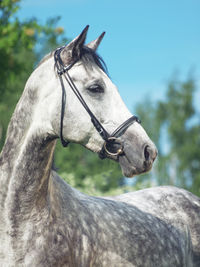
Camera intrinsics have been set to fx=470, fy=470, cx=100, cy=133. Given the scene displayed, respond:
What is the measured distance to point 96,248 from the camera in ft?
12.1

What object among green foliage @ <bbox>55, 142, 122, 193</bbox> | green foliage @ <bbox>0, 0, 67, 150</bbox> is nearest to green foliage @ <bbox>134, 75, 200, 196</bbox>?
green foliage @ <bbox>55, 142, 122, 193</bbox>

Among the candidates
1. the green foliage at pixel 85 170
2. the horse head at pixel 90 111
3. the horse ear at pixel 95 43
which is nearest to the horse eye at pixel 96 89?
the horse head at pixel 90 111

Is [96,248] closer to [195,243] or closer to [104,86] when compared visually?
[104,86]

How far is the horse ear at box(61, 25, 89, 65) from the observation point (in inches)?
136

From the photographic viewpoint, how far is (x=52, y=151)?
355 centimetres

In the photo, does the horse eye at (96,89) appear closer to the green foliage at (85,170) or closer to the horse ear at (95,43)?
the horse ear at (95,43)

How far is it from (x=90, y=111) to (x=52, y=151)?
1.47ft

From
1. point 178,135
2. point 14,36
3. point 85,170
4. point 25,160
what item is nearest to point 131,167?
point 25,160

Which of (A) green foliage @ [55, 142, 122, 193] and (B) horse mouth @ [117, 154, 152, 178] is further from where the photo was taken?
(A) green foliage @ [55, 142, 122, 193]

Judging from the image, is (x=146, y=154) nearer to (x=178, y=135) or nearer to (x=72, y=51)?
(x=72, y=51)

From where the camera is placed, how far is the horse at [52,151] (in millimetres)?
3297

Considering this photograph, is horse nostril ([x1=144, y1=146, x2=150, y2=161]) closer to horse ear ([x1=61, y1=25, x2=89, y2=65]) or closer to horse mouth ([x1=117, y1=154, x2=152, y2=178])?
horse mouth ([x1=117, y1=154, x2=152, y2=178])

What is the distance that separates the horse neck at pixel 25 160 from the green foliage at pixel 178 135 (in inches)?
1019

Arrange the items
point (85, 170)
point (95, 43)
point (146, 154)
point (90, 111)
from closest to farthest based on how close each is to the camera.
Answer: point (146, 154)
point (90, 111)
point (95, 43)
point (85, 170)
